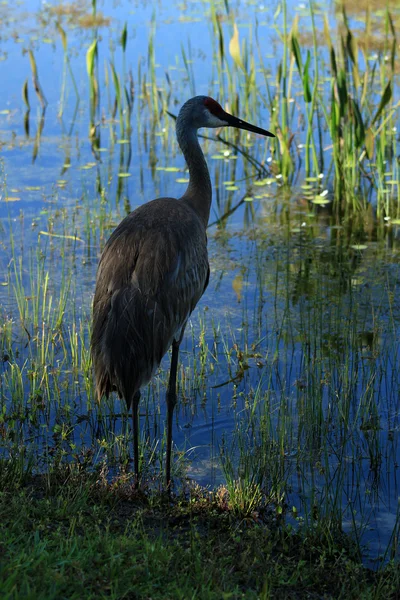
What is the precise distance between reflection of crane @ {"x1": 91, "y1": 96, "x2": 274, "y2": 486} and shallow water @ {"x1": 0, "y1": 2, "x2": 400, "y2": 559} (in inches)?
21.9

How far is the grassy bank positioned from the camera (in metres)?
3.04

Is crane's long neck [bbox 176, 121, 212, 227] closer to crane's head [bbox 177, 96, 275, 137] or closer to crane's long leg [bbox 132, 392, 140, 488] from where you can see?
crane's head [bbox 177, 96, 275, 137]

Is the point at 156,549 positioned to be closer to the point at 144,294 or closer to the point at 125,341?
the point at 125,341

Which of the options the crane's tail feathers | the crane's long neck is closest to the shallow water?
the crane's tail feathers

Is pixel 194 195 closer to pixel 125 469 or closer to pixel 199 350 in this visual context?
pixel 199 350

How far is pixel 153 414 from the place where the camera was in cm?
524

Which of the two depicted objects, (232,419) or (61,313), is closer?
(232,419)

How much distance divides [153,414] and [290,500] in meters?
1.10

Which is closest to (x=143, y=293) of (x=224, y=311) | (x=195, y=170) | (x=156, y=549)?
(x=195, y=170)

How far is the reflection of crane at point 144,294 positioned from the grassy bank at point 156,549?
15.6 inches

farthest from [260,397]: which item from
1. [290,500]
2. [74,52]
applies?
[74,52]

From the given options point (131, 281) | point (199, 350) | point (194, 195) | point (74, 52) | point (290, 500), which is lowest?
point (290, 500)

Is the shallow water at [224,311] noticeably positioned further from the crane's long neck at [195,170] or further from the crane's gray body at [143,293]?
the crane's long neck at [195,170]

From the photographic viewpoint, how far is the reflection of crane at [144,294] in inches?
170
